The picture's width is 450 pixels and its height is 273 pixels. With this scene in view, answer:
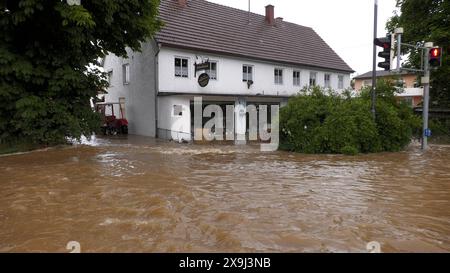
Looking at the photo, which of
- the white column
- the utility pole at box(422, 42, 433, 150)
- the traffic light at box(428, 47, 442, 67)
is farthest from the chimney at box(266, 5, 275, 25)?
the traffic light at box(428, 47, 442, 67)

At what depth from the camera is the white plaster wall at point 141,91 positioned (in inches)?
894

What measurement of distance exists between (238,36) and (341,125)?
1410 cm

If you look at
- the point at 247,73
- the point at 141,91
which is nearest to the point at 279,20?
the point at 247,73

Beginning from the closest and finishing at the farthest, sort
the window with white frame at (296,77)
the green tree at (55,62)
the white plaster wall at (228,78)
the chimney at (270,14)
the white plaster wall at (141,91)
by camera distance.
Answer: the green tree at (55,62) → the white plaster wall at (228,78) → the white plaster wall at (141,91) → the window with white frame at (296,77) → the chimney at (270,14)

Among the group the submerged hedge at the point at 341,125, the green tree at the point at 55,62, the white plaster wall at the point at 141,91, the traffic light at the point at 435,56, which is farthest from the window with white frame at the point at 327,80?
the green tree at the point at 55,62

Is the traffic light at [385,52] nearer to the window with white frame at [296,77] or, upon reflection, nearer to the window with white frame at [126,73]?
the window with white frame at [296,77]

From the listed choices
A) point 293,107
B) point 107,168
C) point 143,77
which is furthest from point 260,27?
point 107,168

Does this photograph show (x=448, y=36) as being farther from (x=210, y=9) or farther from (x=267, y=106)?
(x=210, y=9)

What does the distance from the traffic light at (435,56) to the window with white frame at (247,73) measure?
12459mm

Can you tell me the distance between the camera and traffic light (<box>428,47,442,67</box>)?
15.1m

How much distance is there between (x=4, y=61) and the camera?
12.7 meters

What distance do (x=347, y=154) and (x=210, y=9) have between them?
17.5 m

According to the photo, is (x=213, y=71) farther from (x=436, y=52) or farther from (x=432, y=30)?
(x=432, y=30)

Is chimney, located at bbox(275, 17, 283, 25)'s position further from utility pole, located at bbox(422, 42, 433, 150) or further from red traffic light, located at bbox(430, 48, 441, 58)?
red traffic light, located at bbox(430, 48, 441, 58)
